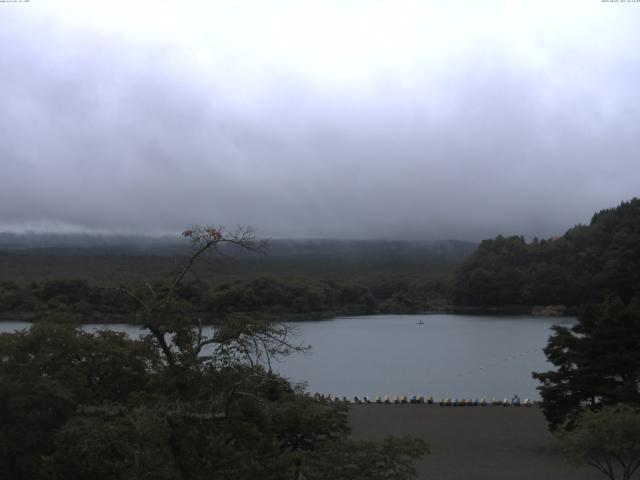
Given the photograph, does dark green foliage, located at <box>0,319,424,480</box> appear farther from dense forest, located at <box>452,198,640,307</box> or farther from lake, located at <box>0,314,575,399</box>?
dense forest, located at <box>452,198,640,307</box>

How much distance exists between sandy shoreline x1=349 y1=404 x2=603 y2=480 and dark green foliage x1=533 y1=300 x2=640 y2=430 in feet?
4.65

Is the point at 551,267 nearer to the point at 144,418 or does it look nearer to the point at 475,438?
the point at 475,438

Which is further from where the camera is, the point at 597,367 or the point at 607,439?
the point at 597,367

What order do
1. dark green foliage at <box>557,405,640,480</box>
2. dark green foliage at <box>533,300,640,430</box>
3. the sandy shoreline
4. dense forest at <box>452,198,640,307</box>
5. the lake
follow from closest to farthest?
dark green foliage at <box>557,405,640,480</box> < the sandy shoreline < dark green foliage at <box>533,300,640,430</box> < the lake < dense forest at <box>452,198,640,307</box>

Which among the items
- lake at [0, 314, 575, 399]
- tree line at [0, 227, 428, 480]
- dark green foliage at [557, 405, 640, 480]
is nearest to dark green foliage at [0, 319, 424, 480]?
tree line at [0, 227, 428, 480]

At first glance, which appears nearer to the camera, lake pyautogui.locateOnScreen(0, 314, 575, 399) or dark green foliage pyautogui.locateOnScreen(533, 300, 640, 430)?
dark green foliage pyautogui.locateOnScreen(533, 300, 640, 430)

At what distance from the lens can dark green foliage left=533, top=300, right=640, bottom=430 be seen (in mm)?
18812

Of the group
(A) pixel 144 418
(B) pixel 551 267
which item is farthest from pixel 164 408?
(B) pixel 551 267

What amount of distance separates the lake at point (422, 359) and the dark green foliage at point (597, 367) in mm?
11999

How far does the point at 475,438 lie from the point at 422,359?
28.9 meters

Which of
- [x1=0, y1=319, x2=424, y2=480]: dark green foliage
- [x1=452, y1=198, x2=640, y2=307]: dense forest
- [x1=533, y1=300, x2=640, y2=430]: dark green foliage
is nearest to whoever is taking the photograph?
[x1=0, y1=319, x2=424, y2=480]: dark green foliage

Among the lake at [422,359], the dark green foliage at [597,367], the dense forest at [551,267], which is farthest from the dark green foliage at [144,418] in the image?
the dense forest at [551,267]

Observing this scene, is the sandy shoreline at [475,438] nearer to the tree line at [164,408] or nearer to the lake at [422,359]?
the lake at [422,359]

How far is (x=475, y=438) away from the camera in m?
21.8
